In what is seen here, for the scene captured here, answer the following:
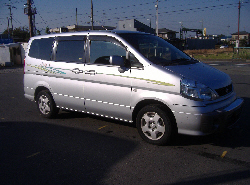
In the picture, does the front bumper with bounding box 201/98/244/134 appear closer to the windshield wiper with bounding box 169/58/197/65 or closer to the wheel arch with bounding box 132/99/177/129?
the wheel arch with bounding box 132/99/177/129

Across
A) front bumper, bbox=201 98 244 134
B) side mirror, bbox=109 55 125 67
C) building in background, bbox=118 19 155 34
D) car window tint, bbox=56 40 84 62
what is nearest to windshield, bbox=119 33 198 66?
side mirror, bbox=109 55 125 67

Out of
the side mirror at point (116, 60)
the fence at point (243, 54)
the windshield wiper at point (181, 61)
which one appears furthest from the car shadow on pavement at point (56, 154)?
the fence at point (243, 54)

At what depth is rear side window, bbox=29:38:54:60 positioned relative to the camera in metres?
6.03

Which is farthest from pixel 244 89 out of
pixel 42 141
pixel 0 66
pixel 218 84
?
pixel 0 66

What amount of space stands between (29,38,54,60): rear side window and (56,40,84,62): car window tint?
0.32 m

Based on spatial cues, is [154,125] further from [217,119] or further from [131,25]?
[131,25]

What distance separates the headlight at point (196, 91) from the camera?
12.7 feet

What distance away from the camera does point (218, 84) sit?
414 centimetres

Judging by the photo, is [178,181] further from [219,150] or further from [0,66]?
[0,66]

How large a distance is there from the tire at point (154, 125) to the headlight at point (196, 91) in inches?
20.1

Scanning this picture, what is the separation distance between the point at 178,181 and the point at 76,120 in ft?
11.2

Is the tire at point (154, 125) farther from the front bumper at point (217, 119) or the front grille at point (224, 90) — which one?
the front grille at point (224, 90)

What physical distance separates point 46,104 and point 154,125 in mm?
2989

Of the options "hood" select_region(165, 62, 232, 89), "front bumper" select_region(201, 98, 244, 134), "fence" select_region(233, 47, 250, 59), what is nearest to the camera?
"front bumper" select_region(201, 98, 244, 134)
